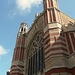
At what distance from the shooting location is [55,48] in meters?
10.9

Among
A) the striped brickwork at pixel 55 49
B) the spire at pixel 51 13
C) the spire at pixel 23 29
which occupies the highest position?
the spire at pixel 23 29

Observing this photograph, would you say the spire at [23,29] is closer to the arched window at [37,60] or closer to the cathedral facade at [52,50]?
the cathedral facade at [52,50]

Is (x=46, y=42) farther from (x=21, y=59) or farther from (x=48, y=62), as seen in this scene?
(x=21, y=59)

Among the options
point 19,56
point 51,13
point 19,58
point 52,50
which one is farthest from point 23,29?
point 52,50

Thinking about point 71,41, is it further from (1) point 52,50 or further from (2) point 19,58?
(2) point 19,58

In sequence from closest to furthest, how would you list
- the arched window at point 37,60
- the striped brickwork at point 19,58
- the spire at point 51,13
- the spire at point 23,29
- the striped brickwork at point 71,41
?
1. the striped brickwork at point 71,41
2. the arched window at point 37,60
3. the spire at point 51,13
4. the striped brickwork at point 19,58
5. the spire at point 23,29

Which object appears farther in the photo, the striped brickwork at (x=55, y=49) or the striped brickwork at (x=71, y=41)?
the striped brickwork at (x=71, y=41)

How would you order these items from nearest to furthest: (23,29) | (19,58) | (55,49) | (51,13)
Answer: (55,49)
(51,13)
(19,58)
(23,29)

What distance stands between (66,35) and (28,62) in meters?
8.62

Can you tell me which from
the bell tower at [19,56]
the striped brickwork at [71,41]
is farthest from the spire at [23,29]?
the striped brickwork at [71,41]

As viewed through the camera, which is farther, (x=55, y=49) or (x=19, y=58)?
→ (x=19, y=58)

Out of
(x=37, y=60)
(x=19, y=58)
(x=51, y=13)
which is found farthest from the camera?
(x=19, y=58)

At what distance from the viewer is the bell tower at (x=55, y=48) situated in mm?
9529

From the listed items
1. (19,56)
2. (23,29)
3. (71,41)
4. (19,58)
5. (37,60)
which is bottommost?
(37,60)
